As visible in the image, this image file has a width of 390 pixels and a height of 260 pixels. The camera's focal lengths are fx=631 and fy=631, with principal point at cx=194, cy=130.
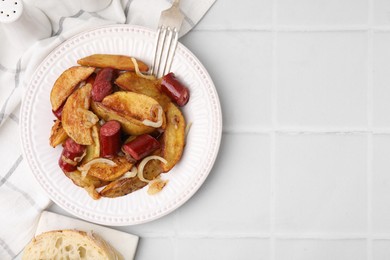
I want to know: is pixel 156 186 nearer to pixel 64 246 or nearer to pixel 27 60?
pixel 64 246

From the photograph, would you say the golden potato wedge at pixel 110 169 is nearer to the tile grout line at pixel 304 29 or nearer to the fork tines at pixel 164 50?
the fork tines at pixel 164 50

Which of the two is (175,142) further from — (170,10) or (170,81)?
(170,10)

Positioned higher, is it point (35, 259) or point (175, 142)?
point (175, 142)

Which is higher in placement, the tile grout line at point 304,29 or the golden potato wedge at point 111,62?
the tile grout line at point 304,29

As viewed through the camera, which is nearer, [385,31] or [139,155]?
[139,155]

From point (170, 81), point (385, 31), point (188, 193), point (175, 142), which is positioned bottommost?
point (188, 193)

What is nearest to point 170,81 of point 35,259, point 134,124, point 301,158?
point 134,124

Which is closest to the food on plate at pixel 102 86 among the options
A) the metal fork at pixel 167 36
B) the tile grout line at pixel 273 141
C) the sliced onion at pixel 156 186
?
the metal fork at pixel 167 36
